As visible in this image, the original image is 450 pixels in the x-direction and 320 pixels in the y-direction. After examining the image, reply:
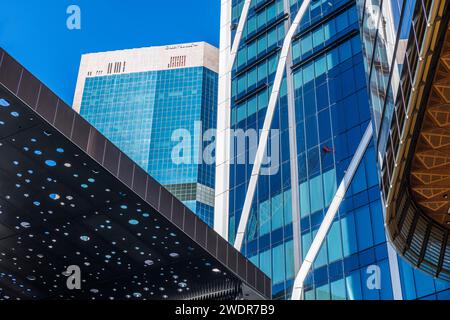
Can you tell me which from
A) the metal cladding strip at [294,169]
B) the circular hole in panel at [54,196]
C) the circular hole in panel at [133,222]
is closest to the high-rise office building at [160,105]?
the metal cladding strip at [294,169]

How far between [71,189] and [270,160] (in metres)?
28.9

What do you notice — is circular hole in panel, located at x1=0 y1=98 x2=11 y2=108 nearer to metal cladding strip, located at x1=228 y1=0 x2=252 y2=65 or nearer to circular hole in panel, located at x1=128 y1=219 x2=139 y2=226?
circular hole in panel, located at x1=128 y1=219 x2=139 y2=226

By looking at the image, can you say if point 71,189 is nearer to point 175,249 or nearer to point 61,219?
point 61,219

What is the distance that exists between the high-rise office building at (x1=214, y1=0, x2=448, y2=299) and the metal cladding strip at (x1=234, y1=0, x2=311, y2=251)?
101 mm

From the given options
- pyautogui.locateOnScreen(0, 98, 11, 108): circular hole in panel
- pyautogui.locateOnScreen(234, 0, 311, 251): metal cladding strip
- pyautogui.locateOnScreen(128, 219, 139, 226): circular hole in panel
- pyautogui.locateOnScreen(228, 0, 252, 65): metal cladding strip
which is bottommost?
pyautogui.locateOnScreen(128, 219, 139, 226): circular hole in panel

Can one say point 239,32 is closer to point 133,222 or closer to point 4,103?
point 133,222

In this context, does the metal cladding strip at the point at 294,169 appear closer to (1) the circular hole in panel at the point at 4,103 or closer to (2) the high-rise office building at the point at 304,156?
(2) the high-rise office building at the point at 304,156

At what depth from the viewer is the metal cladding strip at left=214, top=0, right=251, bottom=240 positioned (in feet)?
170

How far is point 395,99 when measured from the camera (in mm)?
18203

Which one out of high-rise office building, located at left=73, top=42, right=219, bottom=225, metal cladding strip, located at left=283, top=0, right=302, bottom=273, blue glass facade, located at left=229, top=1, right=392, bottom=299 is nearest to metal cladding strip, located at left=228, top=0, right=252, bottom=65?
blue glass facade, located at left=229, top=1, right=392, bottom=299

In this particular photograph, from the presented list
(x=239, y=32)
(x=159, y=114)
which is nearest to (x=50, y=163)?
(x=239, y=32)

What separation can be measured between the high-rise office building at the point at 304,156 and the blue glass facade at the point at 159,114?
153 feet

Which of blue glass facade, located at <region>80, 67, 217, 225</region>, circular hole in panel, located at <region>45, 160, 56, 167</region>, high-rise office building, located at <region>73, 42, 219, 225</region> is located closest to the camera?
circular hole in panel, located at <region>45, 160, 56, 167</region>

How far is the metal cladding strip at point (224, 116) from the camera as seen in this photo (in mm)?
51812
